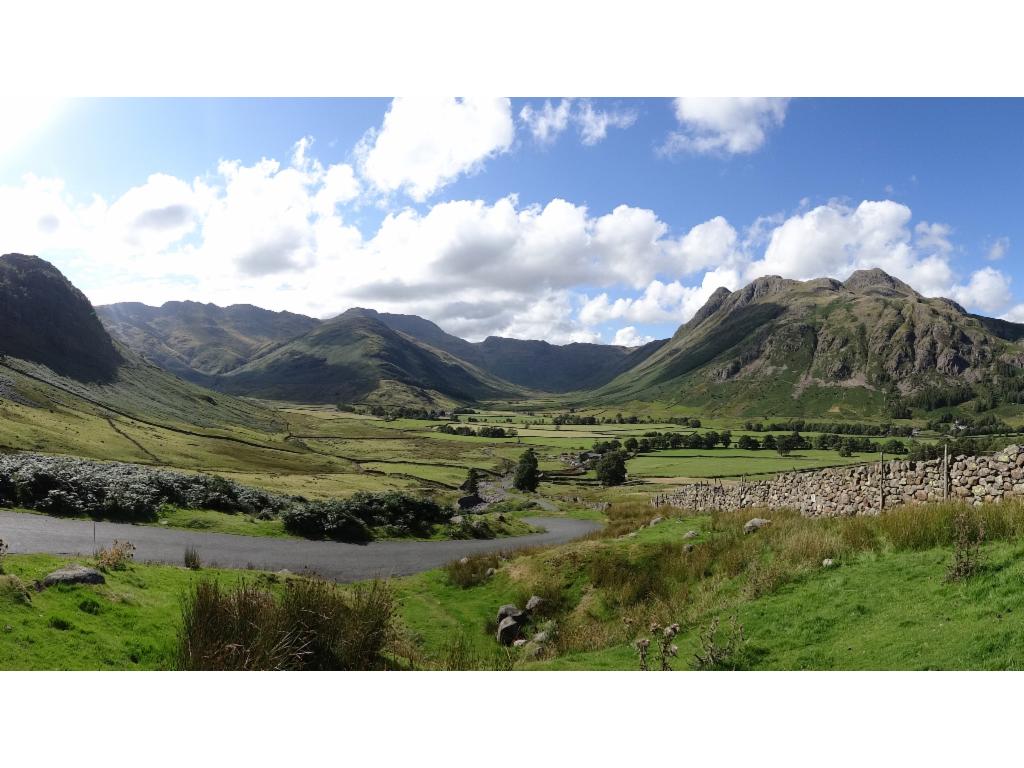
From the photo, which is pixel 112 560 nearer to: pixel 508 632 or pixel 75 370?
pixel 508 632

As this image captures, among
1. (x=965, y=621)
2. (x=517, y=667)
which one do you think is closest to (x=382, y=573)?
(x=517, y=667)

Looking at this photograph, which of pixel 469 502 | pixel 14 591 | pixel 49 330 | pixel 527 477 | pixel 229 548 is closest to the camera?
pixel 14 591

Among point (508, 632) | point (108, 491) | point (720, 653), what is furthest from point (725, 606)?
point (108, 491)

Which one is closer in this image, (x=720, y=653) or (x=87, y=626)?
(x=720, y=653)

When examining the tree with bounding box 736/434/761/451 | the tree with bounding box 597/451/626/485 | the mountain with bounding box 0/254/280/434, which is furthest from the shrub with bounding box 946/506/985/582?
the tree with bounding box 736/434/761/451

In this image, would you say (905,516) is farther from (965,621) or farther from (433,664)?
(433,664)

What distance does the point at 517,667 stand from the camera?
1378cm

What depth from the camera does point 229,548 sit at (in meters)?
34.8

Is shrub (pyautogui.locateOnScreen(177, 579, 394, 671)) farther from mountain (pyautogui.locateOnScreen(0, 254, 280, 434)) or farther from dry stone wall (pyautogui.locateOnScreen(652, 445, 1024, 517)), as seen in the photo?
mountain (pyautogui.locateOnScreen(0, 254, 280, 434))

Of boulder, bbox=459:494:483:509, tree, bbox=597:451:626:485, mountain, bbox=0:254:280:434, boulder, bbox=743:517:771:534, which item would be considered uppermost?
mountain, bbox=0:254:280:434

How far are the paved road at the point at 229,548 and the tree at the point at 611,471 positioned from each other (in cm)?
6195

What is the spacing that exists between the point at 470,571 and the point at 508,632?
7884 mm

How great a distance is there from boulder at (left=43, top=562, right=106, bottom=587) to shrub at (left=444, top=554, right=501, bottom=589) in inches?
598

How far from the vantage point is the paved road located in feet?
94.5
